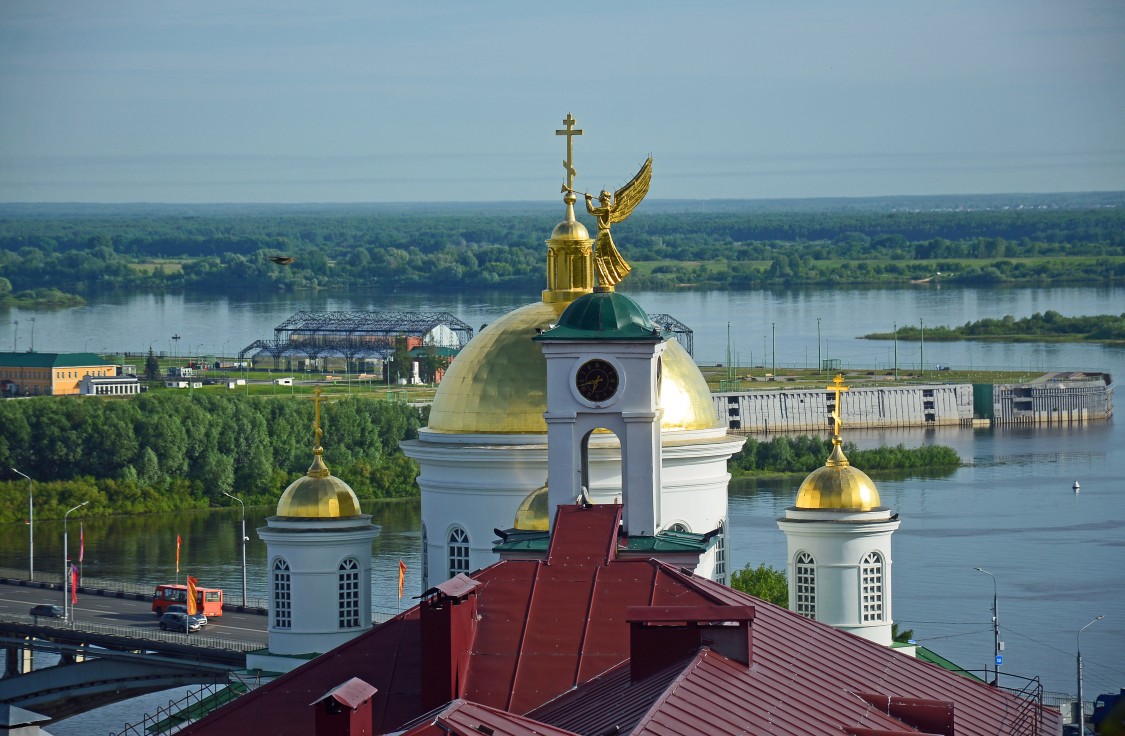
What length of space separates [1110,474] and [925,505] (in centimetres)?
1037

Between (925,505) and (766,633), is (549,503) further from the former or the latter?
(925,505)

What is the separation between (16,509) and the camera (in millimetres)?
58906

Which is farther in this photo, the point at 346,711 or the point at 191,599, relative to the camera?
the point at 191,599

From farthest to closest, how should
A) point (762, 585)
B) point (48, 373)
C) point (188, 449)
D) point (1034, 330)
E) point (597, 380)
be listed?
1. point (1034, 330)
2. point (48, 373)
3. point (188, 449)
4. point (762, 585)
5. point (597, 380)

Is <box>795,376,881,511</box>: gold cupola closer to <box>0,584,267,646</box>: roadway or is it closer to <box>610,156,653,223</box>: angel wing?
<box>610,156,653,223</box>: angel wing

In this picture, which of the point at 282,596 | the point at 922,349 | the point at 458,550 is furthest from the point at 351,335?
the point at 458,550

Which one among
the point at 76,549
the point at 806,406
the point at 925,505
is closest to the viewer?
the point at 76,549

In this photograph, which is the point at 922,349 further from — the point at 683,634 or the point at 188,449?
the point at 683,634

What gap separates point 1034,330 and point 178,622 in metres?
85.4

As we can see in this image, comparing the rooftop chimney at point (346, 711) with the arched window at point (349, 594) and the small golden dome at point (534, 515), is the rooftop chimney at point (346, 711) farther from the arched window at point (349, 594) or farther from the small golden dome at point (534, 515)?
the arched window at point (349, 594)

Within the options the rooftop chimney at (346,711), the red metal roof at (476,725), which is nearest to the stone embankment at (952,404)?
the rooftop chimney at (346,711)

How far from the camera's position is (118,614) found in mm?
41375

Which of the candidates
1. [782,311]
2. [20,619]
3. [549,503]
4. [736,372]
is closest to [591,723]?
[549,503]

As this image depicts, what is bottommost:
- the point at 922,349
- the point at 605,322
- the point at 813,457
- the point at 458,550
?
the point at 458,550
